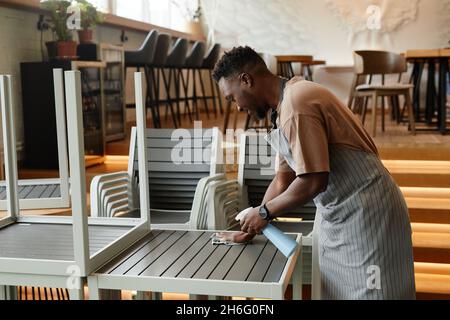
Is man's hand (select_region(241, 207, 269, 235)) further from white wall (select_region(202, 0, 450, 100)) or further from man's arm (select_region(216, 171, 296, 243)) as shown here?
white wall (select_region(202, 0, 450, 100))

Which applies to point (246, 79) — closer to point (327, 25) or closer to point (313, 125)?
point (313, 125)

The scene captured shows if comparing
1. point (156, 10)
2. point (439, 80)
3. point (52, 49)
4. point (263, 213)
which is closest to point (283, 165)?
point (263, 213)

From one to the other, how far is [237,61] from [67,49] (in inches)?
135

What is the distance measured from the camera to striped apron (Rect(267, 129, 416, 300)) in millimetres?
1835

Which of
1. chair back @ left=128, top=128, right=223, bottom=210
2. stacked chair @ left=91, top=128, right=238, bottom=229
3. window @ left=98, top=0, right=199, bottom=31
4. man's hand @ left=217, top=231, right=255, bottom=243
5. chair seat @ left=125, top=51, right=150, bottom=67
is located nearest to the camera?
man's hand @ left=217, top=231, right=255, bottom=243

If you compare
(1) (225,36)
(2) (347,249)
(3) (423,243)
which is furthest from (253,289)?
(1) (225,36)

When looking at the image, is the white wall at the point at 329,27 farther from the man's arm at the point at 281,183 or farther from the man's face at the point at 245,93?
the man's face at the point at 245,93

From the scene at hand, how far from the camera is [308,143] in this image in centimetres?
169

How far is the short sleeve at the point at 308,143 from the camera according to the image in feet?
5.56

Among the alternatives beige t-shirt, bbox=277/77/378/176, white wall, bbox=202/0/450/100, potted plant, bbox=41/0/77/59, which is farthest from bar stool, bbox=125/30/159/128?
beige t-shirt, bbox=277/77/378/176

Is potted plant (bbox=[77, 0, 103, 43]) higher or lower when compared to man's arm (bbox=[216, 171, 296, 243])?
higher

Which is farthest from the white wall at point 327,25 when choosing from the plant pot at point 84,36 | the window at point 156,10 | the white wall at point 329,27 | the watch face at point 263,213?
the watch face at point 263,213

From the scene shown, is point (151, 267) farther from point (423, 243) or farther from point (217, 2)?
point (217, 2)

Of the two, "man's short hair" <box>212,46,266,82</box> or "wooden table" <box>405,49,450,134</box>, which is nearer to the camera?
"man's short hair" <box>212,46,266,82</box>
